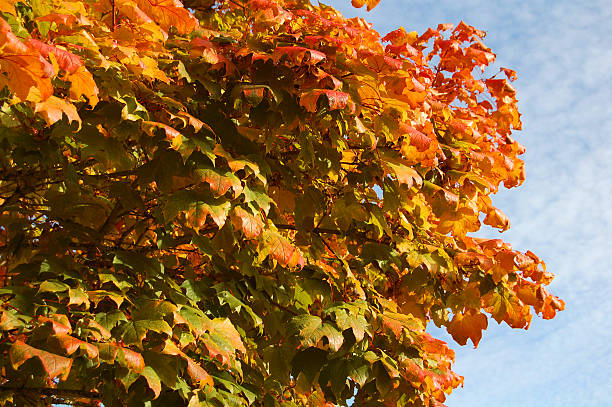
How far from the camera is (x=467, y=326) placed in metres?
4.66

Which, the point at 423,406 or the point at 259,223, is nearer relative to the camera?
the point at 259,223

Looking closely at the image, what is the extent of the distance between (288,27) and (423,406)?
2.39m

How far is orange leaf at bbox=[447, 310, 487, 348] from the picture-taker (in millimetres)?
4641

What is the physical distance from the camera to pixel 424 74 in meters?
4.82

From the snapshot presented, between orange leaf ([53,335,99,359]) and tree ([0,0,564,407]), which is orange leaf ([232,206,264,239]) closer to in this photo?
tree ([0,0,564,407])

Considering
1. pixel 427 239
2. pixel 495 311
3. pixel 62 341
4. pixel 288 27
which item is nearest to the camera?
pixel 62 341

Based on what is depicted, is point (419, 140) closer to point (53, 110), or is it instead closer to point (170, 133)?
point (170, 133)

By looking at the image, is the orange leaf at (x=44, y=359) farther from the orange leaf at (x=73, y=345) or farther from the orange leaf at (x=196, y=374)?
the orange leaf at (x=196, y=374)

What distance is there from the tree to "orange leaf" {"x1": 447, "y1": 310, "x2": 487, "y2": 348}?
0.01m

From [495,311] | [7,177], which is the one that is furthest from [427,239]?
[7,177]

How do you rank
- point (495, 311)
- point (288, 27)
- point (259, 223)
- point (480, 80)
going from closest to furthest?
1. point (259, 223)
2. point (288, 27)
3. point (495, 311)
4. point (480, 80)

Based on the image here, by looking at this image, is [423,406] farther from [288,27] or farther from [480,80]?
[480,80]

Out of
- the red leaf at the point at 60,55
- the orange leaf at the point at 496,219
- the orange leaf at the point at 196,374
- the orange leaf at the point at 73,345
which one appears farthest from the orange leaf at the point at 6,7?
the orange leaf at the point at 496,219

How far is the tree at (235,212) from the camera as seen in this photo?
2994 mm
